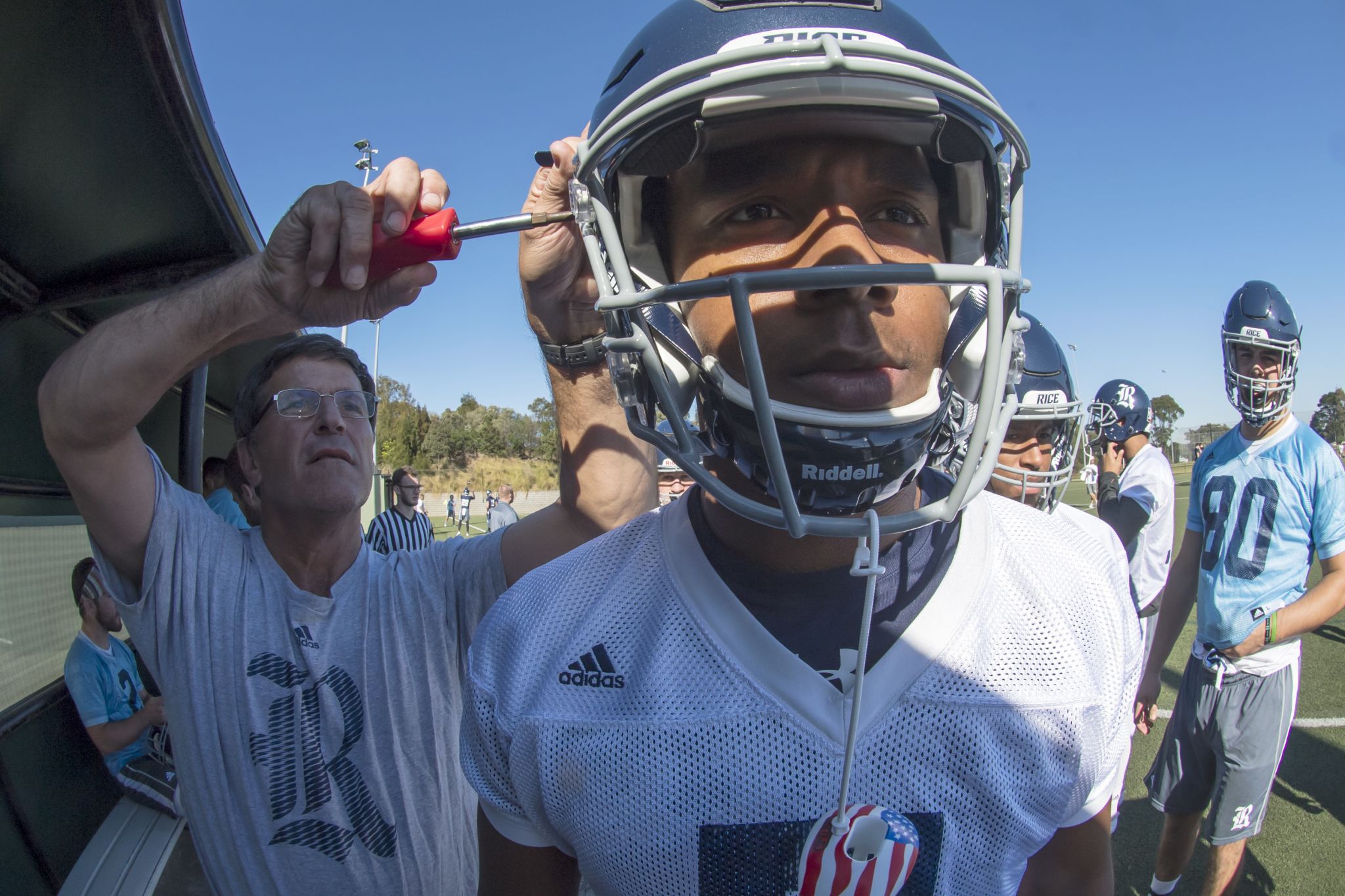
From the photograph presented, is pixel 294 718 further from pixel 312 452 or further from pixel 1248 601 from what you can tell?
pixel 1248 601

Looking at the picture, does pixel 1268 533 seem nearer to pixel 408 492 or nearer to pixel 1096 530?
pixel 1096 530

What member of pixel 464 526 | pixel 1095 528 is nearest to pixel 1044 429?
pixel 1095 528

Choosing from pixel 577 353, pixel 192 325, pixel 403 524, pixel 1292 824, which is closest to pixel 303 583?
pixel 192 325

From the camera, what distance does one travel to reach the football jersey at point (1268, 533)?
12.2ft

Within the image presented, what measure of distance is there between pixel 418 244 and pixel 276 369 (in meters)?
1.38

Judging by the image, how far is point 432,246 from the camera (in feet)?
5.15

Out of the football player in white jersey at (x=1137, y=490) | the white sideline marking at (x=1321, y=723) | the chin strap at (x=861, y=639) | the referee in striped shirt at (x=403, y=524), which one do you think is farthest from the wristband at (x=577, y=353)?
the white sideline marking at (x=1321, y=723)

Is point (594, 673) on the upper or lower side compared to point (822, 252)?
lower

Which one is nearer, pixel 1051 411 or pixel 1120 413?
pixel 1051 411

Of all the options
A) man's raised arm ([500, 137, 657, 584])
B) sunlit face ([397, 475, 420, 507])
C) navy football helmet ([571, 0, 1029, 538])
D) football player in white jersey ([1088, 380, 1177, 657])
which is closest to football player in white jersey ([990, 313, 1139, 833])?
football player in white jersey ([1088, 380, 1177, 657])

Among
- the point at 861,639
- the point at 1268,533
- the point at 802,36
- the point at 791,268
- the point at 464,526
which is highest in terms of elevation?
the point at 802,36

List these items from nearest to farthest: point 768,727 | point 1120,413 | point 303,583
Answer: point 768,727 < point 303,583 < point 1120,413

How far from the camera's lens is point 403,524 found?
8398mm

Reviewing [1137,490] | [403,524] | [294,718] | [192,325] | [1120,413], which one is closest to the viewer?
[192,325]
